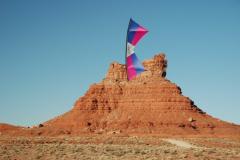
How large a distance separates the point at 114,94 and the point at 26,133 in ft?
98.3

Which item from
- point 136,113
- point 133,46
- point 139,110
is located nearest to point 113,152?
point 133,46

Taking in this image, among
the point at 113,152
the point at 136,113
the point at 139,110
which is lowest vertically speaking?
the point at 113,152

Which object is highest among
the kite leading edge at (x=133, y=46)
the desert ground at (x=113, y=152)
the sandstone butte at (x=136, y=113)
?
the sandstone butte at (x=136, y=113)

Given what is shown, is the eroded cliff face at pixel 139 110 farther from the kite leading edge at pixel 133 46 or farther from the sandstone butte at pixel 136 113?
the kite leading edge at pixel 133 46

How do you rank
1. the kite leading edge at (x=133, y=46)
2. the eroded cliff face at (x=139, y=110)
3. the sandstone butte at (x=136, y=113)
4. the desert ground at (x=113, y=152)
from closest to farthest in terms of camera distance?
1. the kite leading edge at (x=133, y=46)
2. the desert ground at (x=113, y=152)
3. the sandstone butte at (x=136, y=113)
4. the eroded cliff face at (x=139, y=110)

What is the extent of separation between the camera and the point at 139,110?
113688 mm

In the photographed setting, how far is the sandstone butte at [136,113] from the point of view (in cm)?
10356

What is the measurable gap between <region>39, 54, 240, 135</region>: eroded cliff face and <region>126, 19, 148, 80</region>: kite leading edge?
8271cm

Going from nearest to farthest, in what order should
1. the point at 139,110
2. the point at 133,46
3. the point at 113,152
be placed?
the point at 133,46 → the point at 113,152 → the point at 139,110

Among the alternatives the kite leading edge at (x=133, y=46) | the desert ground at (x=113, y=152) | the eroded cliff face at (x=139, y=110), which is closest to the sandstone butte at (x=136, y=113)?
the eroded cliff face at (x=139, y=110)

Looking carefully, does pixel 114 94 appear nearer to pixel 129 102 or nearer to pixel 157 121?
pixel 129 102

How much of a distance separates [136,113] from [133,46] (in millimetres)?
95675

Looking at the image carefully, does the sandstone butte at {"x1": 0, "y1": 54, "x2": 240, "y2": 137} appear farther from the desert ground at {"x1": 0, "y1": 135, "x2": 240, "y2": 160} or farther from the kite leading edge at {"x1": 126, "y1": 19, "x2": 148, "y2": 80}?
the kite leading edge at {"x1": 126, "y1": 19, "x2": 148, "y2": 80}

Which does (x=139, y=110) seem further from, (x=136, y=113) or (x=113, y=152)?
(x=113, y=152)
